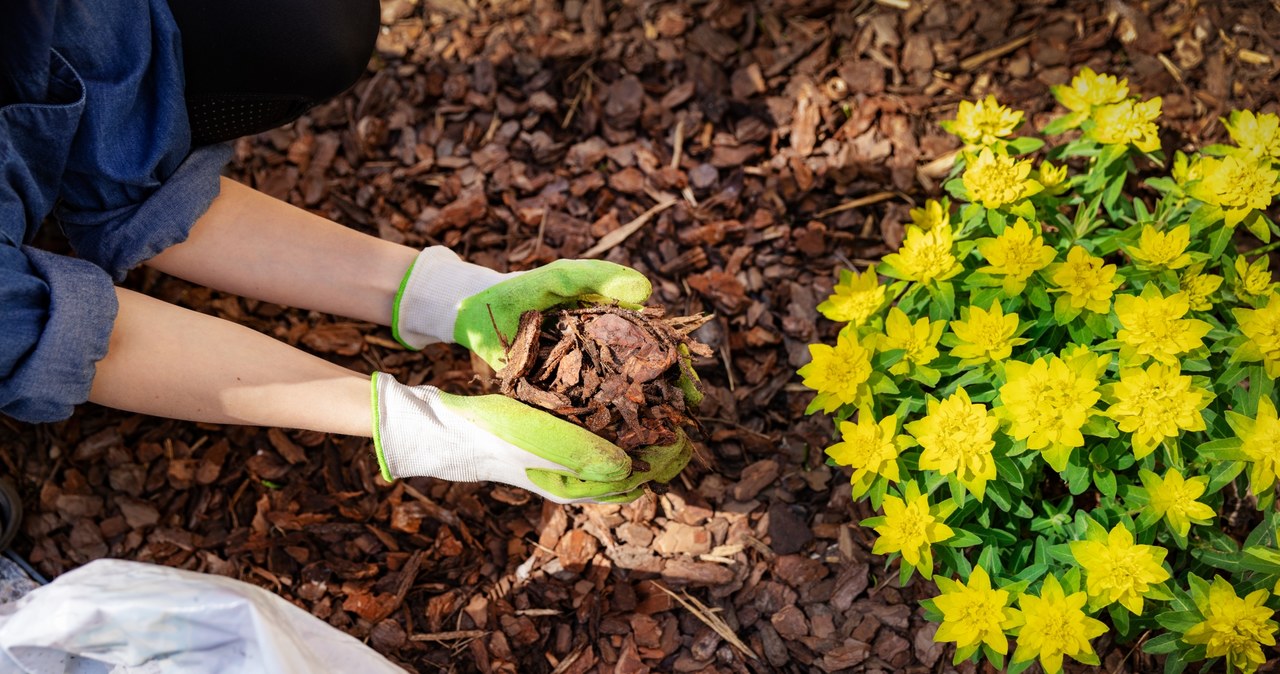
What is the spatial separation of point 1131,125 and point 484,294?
1.32 m

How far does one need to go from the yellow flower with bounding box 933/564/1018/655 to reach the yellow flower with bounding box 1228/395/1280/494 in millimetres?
437

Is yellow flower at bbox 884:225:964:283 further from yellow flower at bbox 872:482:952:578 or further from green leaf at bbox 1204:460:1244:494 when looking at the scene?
green leaf at bbox 1204:460:1244:494

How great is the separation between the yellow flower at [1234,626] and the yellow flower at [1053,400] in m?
0.32

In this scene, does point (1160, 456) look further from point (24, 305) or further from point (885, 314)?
point (24, 305)

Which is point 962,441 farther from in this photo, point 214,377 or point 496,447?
point 214,377

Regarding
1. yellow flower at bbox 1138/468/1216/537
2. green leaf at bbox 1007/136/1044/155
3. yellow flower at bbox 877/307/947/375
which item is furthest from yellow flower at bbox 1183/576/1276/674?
green leaf at bbox 1007/136/1044/155

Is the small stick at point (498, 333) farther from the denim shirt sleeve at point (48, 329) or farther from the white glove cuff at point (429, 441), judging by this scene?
the denim shirt sleeve at point (48, 329)

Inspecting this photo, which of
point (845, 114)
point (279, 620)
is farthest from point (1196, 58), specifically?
point (279, 620)

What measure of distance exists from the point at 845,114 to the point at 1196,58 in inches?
36.0

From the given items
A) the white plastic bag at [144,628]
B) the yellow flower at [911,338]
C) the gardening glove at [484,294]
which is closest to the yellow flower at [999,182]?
the yellow flower at [911,338]

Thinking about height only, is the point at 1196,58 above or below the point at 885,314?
above

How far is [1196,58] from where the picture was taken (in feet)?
7.55

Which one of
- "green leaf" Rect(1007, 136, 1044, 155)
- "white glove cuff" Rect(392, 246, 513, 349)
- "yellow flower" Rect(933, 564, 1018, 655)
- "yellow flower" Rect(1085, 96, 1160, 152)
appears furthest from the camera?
"white glove cuff" Rect(392, 246, 513, 349)

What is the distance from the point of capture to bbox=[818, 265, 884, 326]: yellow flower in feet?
5.61
